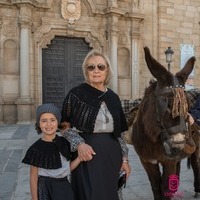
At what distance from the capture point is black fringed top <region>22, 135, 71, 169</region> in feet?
7.70

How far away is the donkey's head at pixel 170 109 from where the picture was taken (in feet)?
8.11

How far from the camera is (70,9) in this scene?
14.7 meters

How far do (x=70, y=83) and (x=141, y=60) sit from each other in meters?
3.86

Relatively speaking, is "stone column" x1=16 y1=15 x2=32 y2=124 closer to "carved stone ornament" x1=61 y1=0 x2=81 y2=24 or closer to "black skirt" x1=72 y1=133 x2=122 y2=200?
"carved stone ornament" x1=61 y1=0 x2=81 y2=24

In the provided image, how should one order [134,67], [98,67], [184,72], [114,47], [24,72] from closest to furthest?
1. [98,67]
2. [184,72]
3. [24,72]
4. [114,47]
5. [134,67]

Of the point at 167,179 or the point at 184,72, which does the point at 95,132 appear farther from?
the point at 167,179

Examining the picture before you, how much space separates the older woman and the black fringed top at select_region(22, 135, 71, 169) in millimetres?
85

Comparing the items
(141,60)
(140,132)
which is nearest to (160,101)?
(140,132)

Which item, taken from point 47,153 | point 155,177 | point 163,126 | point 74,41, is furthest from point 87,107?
point 74,41

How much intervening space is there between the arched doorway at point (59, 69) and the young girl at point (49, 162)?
1250 centimetres

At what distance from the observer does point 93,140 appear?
2.37 metres

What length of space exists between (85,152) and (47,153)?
30cm

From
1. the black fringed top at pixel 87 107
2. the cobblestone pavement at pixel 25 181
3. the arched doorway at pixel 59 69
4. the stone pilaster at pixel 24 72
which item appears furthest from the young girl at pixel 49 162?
the arched doorway at pixel 59 69

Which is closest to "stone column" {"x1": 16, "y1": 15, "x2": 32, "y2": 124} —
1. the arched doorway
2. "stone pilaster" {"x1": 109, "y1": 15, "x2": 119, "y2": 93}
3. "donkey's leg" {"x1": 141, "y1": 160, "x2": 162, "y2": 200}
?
the arched doorway
